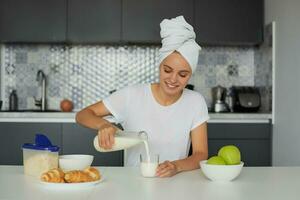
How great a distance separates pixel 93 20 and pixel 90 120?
211 centimetres

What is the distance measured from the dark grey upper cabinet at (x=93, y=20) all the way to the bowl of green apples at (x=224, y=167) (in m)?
2.48

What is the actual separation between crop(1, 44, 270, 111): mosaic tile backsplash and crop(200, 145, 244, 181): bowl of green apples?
2655 millimetres

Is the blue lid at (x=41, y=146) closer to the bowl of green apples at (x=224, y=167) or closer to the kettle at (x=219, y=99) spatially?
the bowl of green apples at (x=224, y=167)

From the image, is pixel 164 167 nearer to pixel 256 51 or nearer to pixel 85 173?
pixel 85 173

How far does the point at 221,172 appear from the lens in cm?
151

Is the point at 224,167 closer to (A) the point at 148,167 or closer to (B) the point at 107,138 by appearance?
(A) the point at 148,167

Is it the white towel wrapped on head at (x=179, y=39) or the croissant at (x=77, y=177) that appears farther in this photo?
the white towel wrapped on head at (x=179, y=39)

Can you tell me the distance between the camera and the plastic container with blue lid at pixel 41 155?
1.54 meters

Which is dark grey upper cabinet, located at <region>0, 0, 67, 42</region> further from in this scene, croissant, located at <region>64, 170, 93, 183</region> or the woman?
croissant, located at <region>64, 170, 93, 183</region>

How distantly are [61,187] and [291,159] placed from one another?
7.33ft

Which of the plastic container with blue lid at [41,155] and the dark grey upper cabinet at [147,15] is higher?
the dark grey upper cabinet at [147,15]

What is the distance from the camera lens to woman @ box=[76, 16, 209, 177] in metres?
1.88

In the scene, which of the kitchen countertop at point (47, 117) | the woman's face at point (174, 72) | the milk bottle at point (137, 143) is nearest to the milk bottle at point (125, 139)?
the milk bottle at point (137, 143)

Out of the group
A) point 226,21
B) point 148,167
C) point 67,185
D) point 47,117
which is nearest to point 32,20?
point 47,117
